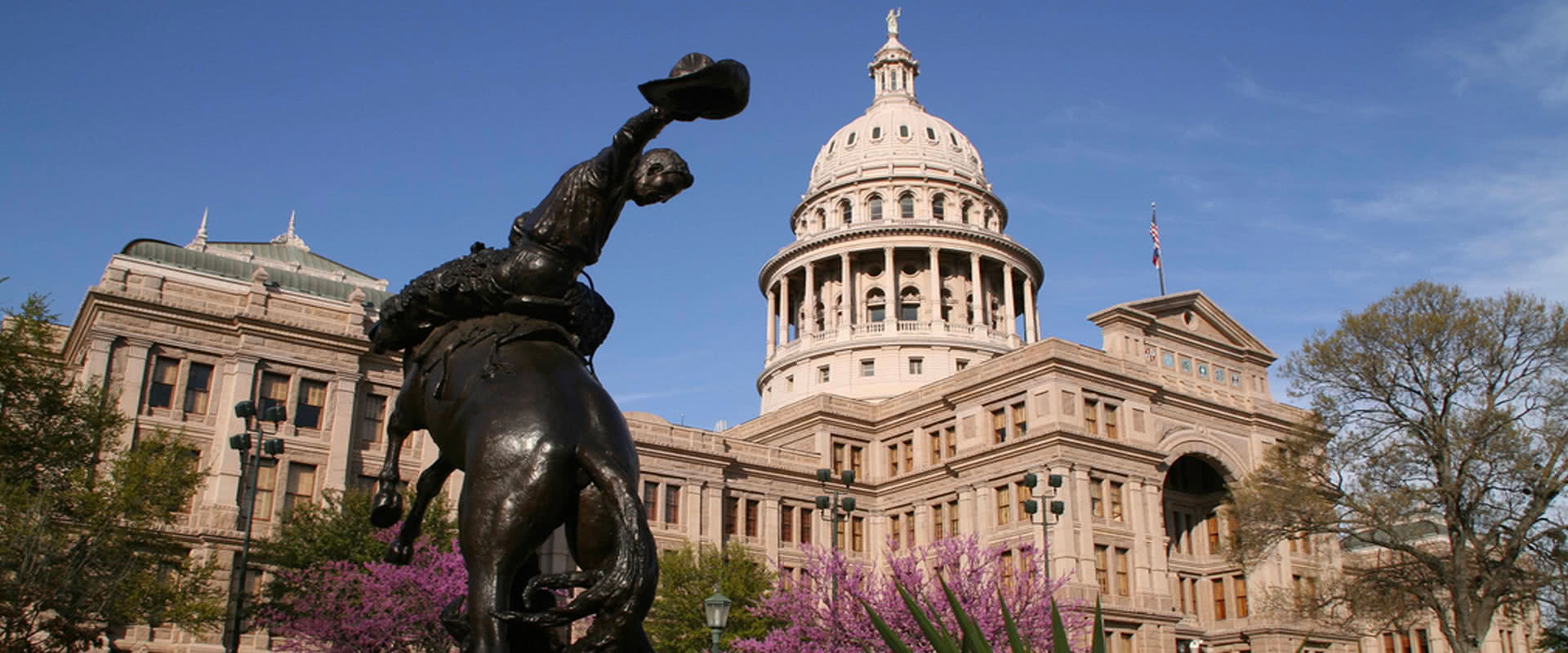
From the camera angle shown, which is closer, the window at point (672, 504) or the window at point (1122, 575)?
the window at point (1122, 575)

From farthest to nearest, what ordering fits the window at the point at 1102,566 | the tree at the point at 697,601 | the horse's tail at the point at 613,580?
the window at the point at 1102,566
the tree at the point at 697,601
the horse's tail at the point at 613,580

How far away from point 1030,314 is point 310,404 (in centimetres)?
4700

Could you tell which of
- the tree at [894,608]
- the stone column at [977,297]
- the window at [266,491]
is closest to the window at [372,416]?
the window at [266,491]

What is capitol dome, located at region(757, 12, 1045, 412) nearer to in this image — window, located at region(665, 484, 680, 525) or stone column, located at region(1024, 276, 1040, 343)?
stone column, located at region(1024, 276, 1040, 343)

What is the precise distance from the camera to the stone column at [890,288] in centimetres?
7138

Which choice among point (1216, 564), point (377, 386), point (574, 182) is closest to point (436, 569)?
point (377, 386)

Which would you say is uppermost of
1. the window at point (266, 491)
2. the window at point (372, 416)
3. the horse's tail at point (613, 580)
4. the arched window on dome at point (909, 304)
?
the arched window on dome at point (909, 304)

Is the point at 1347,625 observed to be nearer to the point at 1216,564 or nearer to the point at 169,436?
the point at 1216,564

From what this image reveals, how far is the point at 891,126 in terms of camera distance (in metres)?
82.4

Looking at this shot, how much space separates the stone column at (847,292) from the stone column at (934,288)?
449cm

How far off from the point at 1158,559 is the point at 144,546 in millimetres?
38151

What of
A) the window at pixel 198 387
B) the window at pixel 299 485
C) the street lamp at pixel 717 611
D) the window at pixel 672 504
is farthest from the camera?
the window at pixel 672 504

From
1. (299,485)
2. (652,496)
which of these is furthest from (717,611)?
(652,496)

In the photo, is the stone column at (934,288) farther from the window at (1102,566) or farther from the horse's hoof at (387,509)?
the horse's hoof at (387,509)
